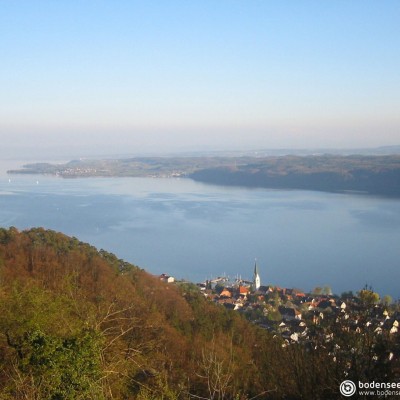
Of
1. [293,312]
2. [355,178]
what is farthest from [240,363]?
[355,178]

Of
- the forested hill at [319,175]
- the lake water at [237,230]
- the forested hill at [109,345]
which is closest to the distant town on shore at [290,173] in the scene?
the forested hill at [319,175]

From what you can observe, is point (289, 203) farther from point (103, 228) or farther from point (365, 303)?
point (365, 303)

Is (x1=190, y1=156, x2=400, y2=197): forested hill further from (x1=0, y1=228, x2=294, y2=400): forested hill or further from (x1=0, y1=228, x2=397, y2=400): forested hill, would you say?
(x1=0, y1=228, x2=397, y2=400): forested hill

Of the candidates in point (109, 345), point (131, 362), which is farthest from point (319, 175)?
point (109, 345)

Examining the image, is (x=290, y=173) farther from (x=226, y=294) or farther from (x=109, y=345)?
(x=109, y=345)

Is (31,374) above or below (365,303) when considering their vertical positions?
below

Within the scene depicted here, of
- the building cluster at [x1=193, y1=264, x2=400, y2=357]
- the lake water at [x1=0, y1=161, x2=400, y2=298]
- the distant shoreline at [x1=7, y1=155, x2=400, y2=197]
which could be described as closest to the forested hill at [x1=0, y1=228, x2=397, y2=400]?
the building cluster at [x1=193, y1=264, x2=400, y2=357]
